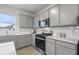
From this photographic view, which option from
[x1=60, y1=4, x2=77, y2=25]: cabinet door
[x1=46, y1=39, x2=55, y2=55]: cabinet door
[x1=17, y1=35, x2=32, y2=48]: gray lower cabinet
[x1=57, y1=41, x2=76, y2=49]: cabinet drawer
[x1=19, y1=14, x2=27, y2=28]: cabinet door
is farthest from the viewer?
[x1=19, y1=14, x2=27, y2=28]: cabinet door

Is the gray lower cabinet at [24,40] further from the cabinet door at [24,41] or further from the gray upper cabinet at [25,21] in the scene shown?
the gray upper cabinet at [25,21]

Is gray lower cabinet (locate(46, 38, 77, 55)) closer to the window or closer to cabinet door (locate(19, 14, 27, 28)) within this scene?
cabinet door (locate(19, 14, 27, 28))

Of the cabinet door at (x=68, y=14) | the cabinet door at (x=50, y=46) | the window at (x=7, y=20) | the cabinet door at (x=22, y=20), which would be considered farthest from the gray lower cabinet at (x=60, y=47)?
the window at (x=7, y=20)

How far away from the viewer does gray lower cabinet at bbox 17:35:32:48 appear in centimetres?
337

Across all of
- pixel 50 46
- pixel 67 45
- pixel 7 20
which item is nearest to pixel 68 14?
pixel 67 45

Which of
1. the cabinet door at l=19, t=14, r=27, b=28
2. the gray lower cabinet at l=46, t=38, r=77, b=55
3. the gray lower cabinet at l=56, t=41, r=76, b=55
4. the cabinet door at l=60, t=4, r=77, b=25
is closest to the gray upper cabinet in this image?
the cabinet door at l=19, t=14, r=27, b=28

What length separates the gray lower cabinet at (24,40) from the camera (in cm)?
337

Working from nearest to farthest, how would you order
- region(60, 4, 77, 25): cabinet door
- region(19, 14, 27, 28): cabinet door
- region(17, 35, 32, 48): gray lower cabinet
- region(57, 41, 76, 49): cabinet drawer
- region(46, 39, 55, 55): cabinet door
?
1. region(57, 41, 76, 49): cabinet drawer
2. region(60, 4, 77, 25): cabinet door
3. region(46, 39, 55, 55): cabinet door
4. region(17, 35, 32, 48): gray lower cabinet
5. region(19, 14, 27, 28): cabinet door

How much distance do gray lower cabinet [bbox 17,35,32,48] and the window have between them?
0.94 m

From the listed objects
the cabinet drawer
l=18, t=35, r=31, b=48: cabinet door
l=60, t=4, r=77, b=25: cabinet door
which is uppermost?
l=60, t=4, r=77, b=25: cabinet door

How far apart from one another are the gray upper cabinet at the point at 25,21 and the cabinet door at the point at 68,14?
231cm

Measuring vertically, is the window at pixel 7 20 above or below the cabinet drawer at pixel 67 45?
above

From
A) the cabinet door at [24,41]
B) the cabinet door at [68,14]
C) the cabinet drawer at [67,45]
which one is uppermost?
the cabinet door at [68,14]

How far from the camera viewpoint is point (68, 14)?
189 cm
